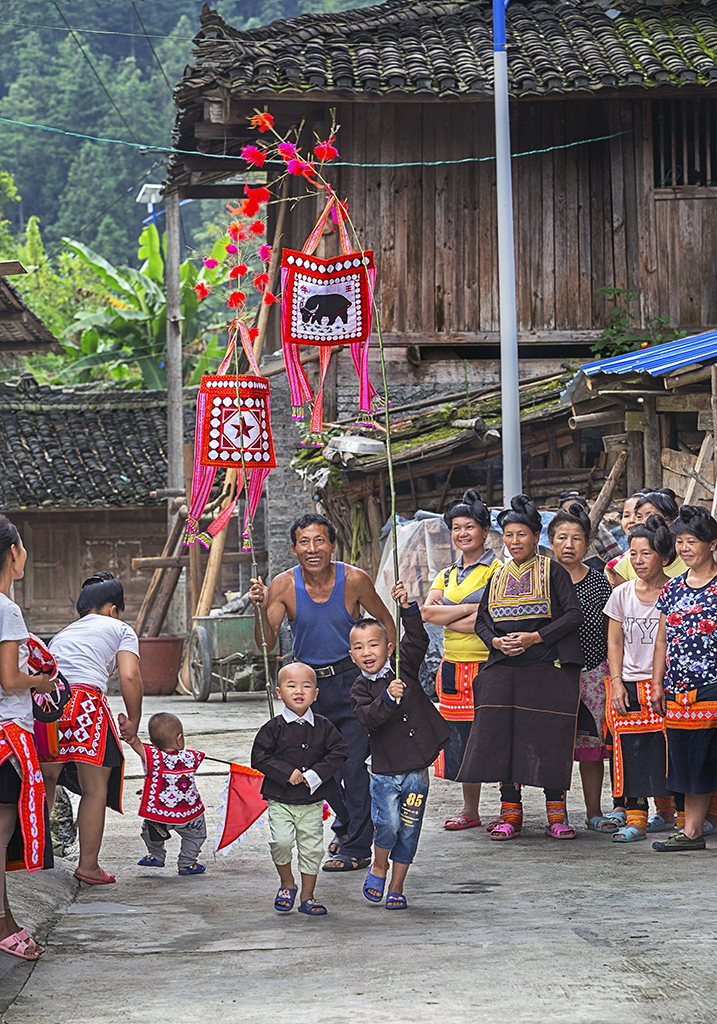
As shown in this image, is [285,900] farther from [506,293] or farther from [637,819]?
[506,293]

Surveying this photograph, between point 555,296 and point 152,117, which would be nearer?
point 555,296

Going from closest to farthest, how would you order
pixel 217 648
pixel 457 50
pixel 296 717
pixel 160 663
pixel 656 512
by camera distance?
pixel 296 717 < pixel 656 512 < pixel 457 50 < pixel 217 648 < pixel 160 663

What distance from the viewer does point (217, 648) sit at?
1536cm

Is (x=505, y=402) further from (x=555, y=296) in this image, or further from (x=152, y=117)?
(x=152, y=117)

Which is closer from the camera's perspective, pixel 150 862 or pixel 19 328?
pixel 150 862

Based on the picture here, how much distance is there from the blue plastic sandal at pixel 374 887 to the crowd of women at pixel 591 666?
1335 millimetres

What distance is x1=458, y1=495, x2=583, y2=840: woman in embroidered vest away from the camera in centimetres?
623

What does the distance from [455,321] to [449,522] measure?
7.05m

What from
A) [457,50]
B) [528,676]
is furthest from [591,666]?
[457,50]

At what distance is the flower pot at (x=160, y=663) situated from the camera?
15633 mm

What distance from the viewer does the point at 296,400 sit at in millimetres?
6832

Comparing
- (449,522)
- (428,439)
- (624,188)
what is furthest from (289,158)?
(624,188)

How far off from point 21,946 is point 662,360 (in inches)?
246

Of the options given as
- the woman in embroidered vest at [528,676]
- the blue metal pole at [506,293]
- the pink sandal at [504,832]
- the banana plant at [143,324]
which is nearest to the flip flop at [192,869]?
the woman in embroidered vest at [528,676]
